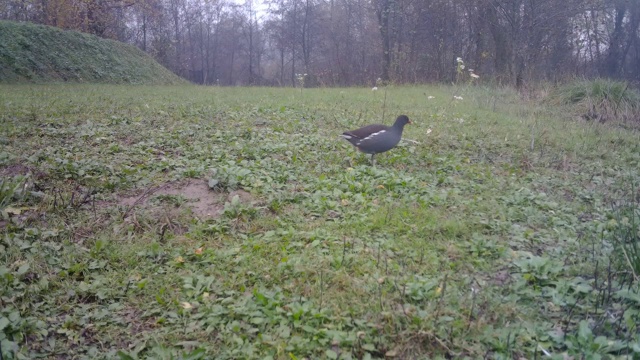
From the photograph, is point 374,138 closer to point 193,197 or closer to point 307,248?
point 193,197

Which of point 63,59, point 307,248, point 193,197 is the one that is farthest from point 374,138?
point 63,59

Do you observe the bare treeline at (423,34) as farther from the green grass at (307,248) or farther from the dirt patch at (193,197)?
the dirt patch at (193,197)

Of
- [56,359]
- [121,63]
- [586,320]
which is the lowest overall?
[56,359]

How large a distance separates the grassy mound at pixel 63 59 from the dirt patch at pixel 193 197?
41.8ft

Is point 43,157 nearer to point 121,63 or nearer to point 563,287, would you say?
point 563,287

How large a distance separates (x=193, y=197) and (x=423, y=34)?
58.3 ft

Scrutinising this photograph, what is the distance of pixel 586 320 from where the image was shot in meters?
2.81

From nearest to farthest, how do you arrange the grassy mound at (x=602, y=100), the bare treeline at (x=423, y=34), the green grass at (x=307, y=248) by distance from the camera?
1. the green grass at (x=307, y=248)
2. the grassy mound at (x=602, y=100)
3. the bare treeline at (x=423, y=34)

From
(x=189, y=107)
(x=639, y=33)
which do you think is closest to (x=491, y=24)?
(x=639, y=33)

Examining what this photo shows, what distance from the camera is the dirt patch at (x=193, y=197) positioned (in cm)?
451

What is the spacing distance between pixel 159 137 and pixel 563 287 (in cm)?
544

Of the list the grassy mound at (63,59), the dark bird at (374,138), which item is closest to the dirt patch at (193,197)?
the dark bird at (374,138)

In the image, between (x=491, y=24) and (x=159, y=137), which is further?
(x=491, y=24)

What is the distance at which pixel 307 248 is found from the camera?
3781mm
